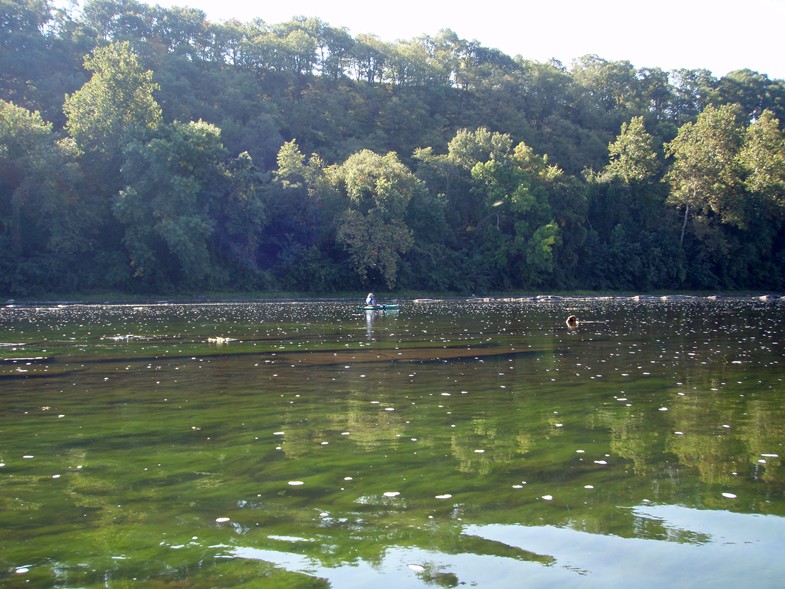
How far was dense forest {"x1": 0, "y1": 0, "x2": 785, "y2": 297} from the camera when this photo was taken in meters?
70.6

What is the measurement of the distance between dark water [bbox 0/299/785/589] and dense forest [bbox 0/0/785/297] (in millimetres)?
51129

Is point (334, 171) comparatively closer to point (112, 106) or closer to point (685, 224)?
point (112, 106)

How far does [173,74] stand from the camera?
9581cm

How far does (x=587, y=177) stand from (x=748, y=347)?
72610mm

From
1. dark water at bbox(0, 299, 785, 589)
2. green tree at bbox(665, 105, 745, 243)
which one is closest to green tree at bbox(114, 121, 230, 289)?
dark water at bbox(0, 299, 785, 589)

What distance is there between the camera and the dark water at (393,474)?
7.72 metres

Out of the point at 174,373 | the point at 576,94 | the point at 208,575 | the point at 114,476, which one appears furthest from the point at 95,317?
the point at 576,94

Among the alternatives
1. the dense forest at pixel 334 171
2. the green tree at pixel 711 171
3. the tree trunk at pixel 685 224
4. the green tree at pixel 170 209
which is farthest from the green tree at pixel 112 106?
the tree trunk at pixel 685 224

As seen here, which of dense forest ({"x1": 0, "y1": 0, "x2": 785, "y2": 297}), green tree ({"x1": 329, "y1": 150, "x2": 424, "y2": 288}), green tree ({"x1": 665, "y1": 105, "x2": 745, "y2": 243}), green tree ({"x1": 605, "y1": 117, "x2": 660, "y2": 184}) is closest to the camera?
dense forest ({"x1": 0, "y1": 0, "x2": 785, "y2": 297})

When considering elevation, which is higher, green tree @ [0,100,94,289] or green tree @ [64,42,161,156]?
green tree @ [64,42,161,156]

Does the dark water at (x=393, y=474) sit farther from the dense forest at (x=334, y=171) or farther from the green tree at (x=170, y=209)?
the dense forest at (x=334, y=171)

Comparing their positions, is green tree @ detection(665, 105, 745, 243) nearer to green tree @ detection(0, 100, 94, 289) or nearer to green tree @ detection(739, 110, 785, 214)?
green tree @ detection(739, 110, 785, 214)

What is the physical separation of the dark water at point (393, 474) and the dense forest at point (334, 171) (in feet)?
168

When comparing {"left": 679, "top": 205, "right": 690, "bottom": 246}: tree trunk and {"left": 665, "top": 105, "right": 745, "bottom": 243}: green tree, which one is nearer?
{"left": 665, "top": 105, "right": 745, "bottom": 243}: green tree
